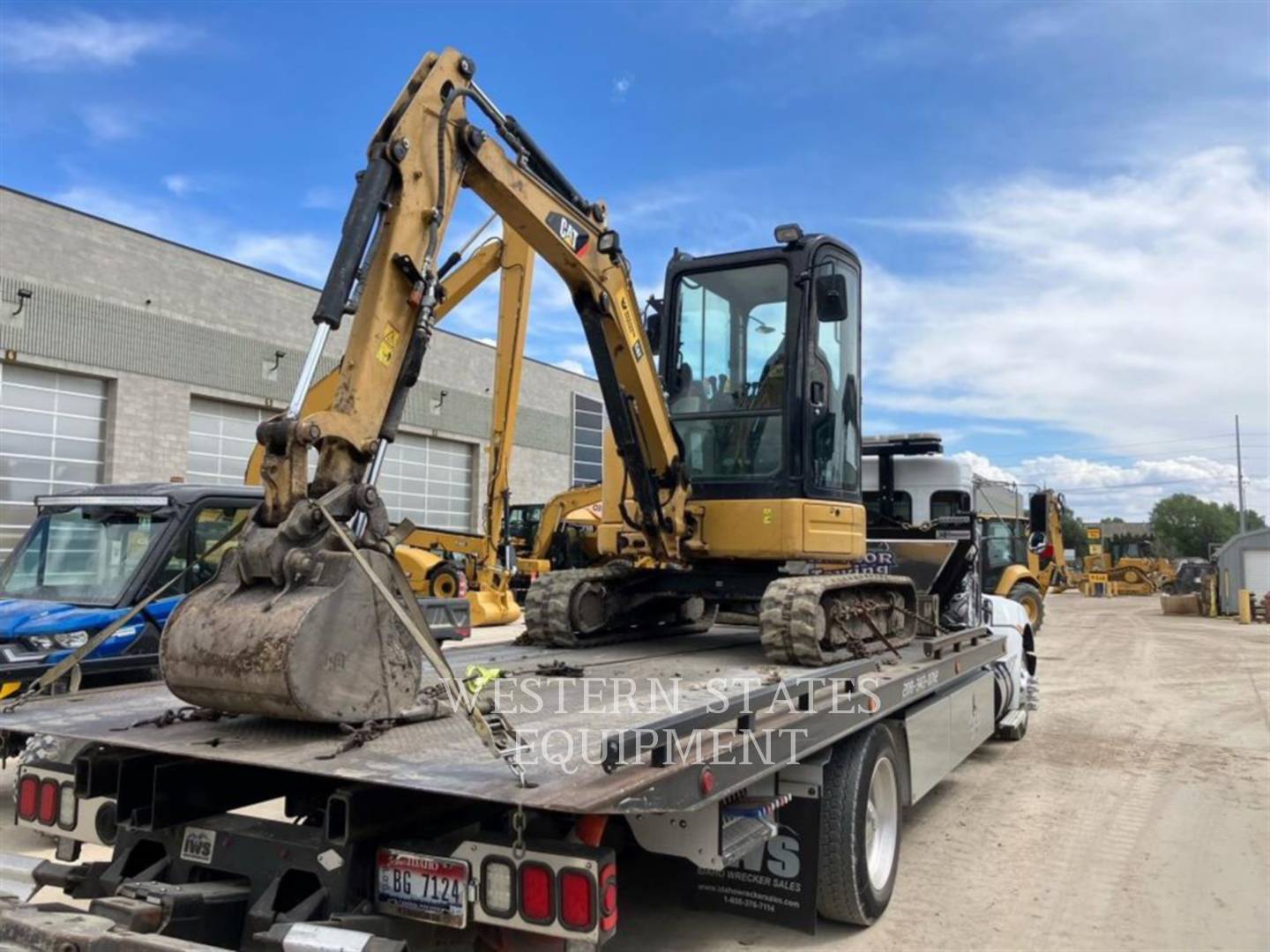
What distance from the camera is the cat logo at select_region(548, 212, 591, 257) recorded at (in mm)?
5621

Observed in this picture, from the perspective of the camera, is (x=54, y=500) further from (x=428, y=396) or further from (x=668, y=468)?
(x=428, y=396)

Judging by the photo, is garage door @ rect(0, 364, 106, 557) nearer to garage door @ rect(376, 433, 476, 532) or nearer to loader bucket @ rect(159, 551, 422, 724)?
garage door @ rect(376, 433, 476, 532)

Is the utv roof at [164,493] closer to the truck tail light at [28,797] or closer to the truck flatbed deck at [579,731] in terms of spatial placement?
the truck flatbed deck at [579,731]

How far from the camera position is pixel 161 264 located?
23953 millimetres

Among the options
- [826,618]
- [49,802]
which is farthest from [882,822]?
[49,802]

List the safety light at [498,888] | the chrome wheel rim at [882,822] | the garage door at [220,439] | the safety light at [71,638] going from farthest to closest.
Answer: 1. the garage door at [220,439]
2. the safety light at [71,638]
3. the chrome wheel rim at [882,822]
4. the safety light at [498,888]

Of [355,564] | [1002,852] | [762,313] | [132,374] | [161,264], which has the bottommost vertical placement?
[1002,852]

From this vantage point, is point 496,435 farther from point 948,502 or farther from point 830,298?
point 830,298

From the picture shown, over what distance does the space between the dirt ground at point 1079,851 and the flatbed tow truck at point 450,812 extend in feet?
1.23

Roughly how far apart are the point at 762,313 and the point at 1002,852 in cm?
381

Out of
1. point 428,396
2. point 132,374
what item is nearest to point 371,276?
point 132,374

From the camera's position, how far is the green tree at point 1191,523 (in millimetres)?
97438

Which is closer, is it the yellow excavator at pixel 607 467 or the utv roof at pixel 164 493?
the yellow excavator at pixel 607 467

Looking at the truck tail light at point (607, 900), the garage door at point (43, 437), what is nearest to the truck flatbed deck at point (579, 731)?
the truck tail light at point (607, 900)
